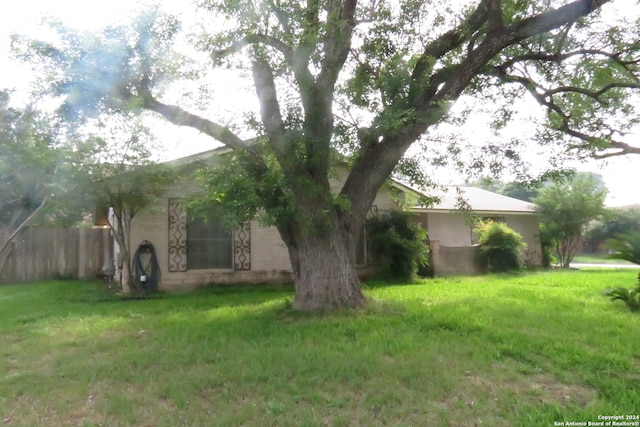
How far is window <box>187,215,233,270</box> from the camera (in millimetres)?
12203

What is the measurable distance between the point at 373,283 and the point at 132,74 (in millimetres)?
8033

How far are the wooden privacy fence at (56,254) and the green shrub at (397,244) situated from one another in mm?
8506

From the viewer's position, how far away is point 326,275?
776 cm

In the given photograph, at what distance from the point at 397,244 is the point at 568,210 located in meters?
9.95

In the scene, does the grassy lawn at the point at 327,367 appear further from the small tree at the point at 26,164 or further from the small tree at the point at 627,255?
the small tree at the point at 26,164

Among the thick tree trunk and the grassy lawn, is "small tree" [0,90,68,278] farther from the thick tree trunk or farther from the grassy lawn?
the thick tree trunk

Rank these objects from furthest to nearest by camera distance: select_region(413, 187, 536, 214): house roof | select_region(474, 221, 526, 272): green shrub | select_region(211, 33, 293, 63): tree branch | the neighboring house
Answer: select_region(413, 187, 536, 214): house roof
select_region(474, 221, 526, 272): green shrub
the neighboring house
select_region(211, 33, 293, 63): tree branch

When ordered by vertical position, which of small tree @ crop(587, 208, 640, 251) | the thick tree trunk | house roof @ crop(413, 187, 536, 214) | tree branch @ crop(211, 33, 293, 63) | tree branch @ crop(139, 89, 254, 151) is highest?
tree branch @ crop(211, 33, 293, 63)

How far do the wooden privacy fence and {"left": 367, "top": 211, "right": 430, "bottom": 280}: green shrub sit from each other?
8.51 meters

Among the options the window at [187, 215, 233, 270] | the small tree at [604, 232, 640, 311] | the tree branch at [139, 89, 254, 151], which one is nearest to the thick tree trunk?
the tree branch at [139, 89, 254, 151]

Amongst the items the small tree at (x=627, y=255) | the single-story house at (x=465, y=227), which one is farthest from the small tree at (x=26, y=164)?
the small tree at (x=627, y=255)

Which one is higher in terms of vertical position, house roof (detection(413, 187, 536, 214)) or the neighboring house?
house roof (detection(413, 187, 536, 214))

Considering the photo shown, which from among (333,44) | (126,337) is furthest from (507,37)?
(126,337)

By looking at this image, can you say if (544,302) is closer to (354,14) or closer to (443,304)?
(443,304)
